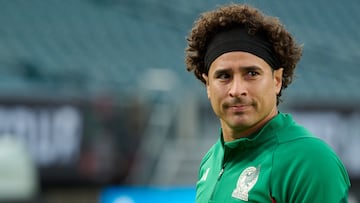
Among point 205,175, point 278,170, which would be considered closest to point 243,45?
point 278,170

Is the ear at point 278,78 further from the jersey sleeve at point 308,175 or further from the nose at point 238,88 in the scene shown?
the jersey sleeve at point 308,175

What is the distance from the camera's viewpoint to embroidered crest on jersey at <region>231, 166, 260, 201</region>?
2777mm

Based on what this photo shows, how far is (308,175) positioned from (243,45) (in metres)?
0.49

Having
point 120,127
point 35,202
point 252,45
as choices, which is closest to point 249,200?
point 252,45

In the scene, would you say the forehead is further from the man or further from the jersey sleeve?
the jersey sleeve

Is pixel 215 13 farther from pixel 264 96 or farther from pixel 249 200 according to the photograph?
pixel 249 200

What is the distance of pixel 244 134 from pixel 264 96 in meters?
0.19

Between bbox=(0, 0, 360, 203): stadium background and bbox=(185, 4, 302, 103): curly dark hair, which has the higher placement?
bbox=(0, 0, 360, 203): stadium background

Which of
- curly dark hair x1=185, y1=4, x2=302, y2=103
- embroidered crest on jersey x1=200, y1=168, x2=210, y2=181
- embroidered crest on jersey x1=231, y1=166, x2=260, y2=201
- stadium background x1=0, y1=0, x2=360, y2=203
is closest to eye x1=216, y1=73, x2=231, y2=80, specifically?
curly dark hair x1=185, y1=4, x2=302, y2=103

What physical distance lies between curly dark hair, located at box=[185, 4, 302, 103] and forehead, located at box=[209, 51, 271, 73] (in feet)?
0.30

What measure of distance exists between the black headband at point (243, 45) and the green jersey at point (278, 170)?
20 cm

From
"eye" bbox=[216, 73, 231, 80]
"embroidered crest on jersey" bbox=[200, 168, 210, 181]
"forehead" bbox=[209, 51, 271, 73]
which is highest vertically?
"forehead" bbox=[209, 51, 271, 73]

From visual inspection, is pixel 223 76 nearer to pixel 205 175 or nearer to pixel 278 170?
pixel 278 170

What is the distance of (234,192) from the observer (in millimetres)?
2857
